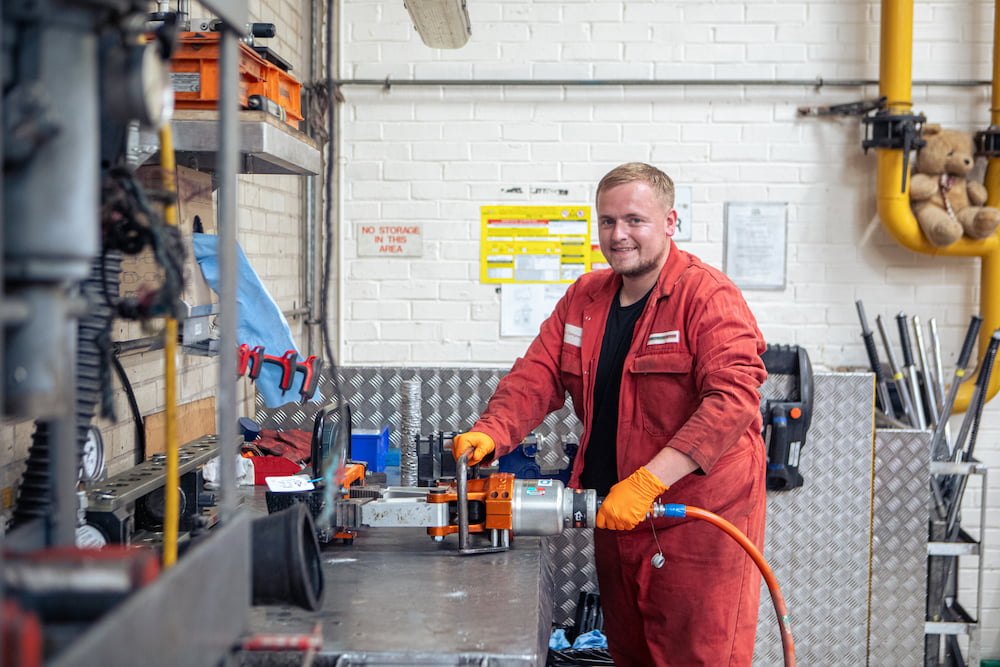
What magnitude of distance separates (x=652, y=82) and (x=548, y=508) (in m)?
2.78

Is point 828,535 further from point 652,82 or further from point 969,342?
point 652,82

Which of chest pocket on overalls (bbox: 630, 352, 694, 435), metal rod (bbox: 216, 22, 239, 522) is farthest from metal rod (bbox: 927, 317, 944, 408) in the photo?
metal rod (bbox: 216, 22, 239, 522)

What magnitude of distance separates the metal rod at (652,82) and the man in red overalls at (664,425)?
1.78m

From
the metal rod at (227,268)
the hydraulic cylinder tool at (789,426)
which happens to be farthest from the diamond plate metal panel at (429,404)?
the metal rod at (227,268)

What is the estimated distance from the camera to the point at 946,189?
414cm

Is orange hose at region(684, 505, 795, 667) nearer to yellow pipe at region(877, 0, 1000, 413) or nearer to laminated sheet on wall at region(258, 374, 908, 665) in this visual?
laminated sheet on wall at region(258, 374, 908, 665)

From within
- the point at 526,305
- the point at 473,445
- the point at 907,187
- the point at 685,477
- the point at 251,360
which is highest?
the point at 907,187

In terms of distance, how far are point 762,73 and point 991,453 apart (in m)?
2.09

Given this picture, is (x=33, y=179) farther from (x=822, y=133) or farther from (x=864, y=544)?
(x=822, y=133)

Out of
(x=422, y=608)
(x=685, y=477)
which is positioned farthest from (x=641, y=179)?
(x=422, y=608)

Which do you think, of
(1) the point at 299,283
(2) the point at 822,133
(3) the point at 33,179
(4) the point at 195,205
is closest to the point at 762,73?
(2) the point at 822,133

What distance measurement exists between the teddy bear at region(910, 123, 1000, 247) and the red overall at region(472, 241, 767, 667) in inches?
75.7

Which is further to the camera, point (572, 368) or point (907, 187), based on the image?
point (907, 187)

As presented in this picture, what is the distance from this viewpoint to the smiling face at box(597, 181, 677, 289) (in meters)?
2.60
